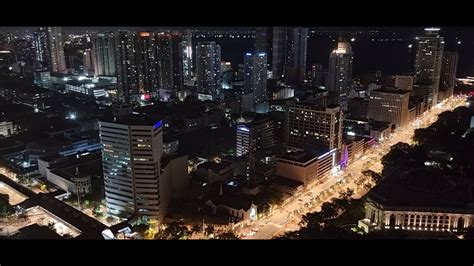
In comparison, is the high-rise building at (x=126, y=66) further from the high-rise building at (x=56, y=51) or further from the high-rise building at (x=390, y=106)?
the high-rise building at (x=390, y=106)

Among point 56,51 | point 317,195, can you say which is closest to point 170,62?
point 56,51

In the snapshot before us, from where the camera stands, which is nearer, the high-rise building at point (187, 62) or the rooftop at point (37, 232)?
the rooftop at point (37, 232)

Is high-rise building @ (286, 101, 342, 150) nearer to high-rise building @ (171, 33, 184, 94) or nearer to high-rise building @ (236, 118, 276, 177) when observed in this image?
high-rise building @ (236, 118, 276, 177)

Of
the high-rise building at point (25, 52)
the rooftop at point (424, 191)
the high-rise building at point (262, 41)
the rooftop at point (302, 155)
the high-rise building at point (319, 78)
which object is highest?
the high-rise building at point (262, 41)

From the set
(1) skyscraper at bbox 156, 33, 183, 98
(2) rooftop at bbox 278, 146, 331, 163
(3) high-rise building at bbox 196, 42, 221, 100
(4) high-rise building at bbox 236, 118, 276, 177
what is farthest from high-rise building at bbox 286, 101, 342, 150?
(1) skyscraper at bbox 156, 33, 183, 98

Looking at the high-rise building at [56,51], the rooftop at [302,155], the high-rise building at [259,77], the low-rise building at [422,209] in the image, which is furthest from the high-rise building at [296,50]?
the low-rise building at [422,209]

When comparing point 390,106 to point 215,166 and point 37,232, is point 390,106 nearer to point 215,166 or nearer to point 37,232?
point 215,166
